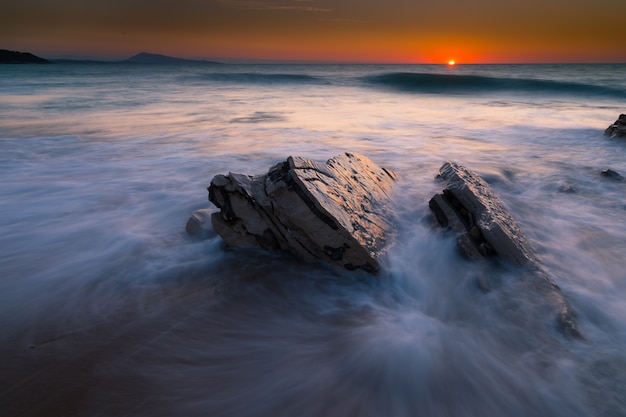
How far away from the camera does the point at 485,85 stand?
91.9ft

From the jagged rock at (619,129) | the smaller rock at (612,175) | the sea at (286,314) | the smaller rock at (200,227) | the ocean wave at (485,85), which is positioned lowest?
the sea at (286,314)

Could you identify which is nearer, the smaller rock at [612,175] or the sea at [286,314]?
the sea at [286,314]

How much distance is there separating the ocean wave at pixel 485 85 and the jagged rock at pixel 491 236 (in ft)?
80.3

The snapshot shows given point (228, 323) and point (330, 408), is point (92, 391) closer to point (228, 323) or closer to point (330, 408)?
point (228, 323)

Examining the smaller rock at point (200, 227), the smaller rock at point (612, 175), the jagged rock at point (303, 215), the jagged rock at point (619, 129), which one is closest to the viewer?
the jagged rock at point (303, 215)

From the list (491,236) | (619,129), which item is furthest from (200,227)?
(619,129)

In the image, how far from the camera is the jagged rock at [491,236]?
2896 millimetres

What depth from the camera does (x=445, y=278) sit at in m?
3.35

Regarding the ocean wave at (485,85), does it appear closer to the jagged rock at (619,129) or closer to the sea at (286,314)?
the jagged rock at (619,129)

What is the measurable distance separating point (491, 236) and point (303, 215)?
5.64 ft

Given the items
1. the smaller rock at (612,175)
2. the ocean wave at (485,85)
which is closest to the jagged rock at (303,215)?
the smaller rock at (612,175)

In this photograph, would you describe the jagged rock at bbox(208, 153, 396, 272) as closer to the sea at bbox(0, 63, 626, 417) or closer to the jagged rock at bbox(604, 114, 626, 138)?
the sea at bbox(0, 63, 626, 417)

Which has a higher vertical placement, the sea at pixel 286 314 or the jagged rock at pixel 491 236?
the jagged rock at pixel 491 236

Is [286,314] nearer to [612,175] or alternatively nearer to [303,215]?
[303,215]
